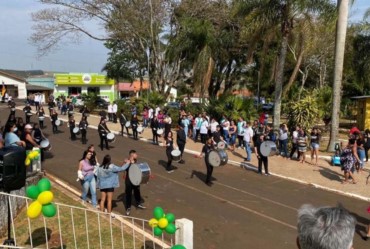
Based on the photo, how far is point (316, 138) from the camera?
52.1ft

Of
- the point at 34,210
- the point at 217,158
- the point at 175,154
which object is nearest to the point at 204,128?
the point at 175,154

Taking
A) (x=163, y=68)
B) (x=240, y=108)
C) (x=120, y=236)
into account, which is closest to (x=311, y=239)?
(x=120, y=236)

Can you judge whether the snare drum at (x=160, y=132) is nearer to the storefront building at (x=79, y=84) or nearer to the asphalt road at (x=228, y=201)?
the asphalt road at (x=228, y=201)

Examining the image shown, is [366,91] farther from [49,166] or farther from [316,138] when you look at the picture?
[49,166]

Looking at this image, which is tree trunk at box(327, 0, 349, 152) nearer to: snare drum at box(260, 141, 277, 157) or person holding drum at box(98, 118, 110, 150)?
snare drum at box(260, 141, 277, 157)

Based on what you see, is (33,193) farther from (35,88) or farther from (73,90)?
(35,88)

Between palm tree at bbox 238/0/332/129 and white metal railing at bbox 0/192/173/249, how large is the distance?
38.8ft

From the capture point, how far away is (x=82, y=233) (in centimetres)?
824

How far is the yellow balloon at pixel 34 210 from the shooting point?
561 cm

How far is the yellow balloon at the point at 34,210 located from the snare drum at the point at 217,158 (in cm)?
717

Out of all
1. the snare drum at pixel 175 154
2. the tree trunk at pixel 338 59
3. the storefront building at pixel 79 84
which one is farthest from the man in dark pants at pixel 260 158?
the storefront building at pixel 79 84

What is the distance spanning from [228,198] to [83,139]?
1011 cm

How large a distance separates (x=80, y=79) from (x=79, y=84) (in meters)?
0.79

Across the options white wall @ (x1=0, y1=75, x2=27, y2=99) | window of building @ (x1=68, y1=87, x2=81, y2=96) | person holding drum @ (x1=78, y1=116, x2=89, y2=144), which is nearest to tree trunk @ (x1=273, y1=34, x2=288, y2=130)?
person holding drum @ (x1=78, y1=116, x2=89, y2=144)
